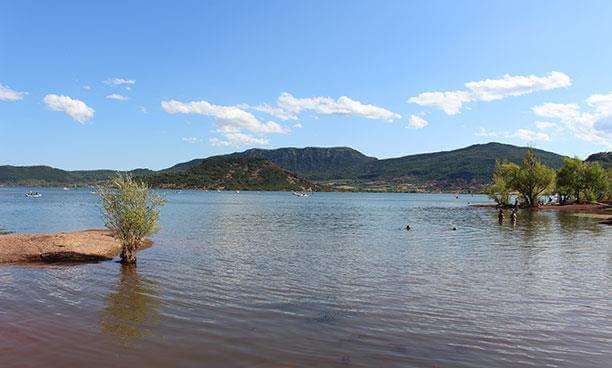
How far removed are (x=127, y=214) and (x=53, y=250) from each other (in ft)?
19.9

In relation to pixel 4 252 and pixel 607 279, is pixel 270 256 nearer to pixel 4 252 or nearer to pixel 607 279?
pixel 4 252

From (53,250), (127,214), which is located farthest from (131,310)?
(53,250)

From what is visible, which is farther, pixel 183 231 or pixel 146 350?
pixel 183 231

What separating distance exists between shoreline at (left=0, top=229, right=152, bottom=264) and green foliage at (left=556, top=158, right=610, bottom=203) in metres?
128

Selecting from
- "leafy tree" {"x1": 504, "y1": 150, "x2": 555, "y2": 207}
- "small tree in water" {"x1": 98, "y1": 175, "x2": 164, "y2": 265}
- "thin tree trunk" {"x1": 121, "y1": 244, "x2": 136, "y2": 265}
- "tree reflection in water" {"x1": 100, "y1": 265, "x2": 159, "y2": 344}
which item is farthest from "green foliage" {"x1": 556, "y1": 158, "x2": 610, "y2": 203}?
"tree reflection in water" {"x1": 100, "y1": 265, "x2": 159, "y2": 344}

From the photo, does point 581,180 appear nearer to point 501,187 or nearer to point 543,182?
point 543,182

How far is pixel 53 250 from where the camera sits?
114 feet

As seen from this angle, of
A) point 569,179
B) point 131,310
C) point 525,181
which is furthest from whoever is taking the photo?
point 569,179

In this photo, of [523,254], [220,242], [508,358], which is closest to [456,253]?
[523,254]

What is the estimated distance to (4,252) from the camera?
113 ft

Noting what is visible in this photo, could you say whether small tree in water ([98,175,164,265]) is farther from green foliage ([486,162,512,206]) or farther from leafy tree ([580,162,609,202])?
leafy tree ([580,162,609,202])

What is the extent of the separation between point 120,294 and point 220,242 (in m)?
24.5

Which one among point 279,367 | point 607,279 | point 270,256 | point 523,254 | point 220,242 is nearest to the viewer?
point 279,367

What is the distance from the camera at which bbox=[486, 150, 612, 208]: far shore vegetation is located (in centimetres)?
12650
